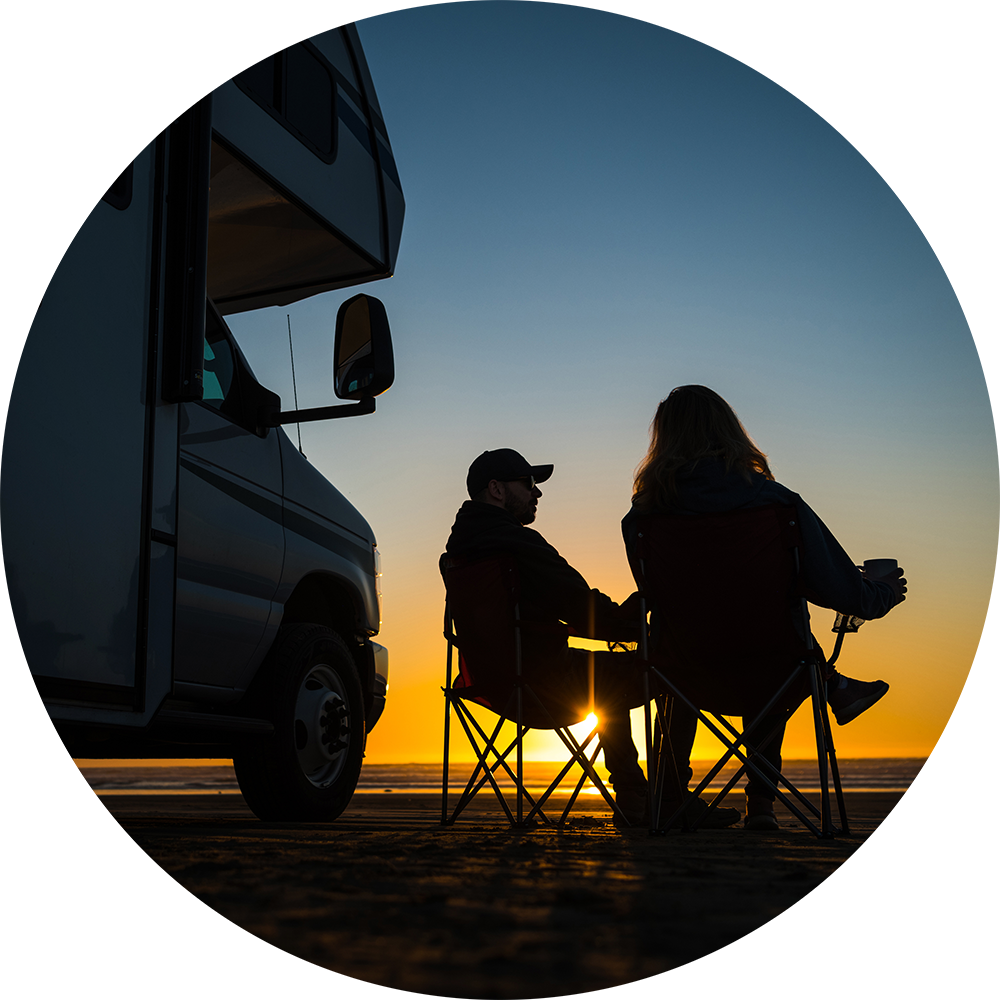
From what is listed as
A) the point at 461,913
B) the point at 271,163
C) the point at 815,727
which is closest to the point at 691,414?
the point at 815,727

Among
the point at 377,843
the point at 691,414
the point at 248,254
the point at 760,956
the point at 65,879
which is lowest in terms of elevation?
the point at 377,843

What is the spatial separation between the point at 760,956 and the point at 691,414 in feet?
9.96

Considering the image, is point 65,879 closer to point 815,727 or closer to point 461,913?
point 461,913

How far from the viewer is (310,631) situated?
452 cm

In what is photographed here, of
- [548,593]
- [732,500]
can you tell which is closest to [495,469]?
[548,593]

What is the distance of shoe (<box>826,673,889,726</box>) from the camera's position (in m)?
3.75

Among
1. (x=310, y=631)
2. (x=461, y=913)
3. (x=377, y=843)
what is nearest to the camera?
(x=461, y=913)

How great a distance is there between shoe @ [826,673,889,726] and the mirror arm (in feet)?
6.60

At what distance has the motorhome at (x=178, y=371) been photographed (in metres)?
2.71

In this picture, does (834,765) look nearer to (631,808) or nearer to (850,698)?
(850,698)

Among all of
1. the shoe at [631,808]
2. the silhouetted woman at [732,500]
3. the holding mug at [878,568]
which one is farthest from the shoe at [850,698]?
the shoe at [631,808]

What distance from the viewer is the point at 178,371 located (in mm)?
3180

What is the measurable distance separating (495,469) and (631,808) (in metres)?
1.61

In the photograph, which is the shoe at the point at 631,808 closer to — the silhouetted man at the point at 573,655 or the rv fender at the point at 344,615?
the silhouetted man at the point at 573,655
